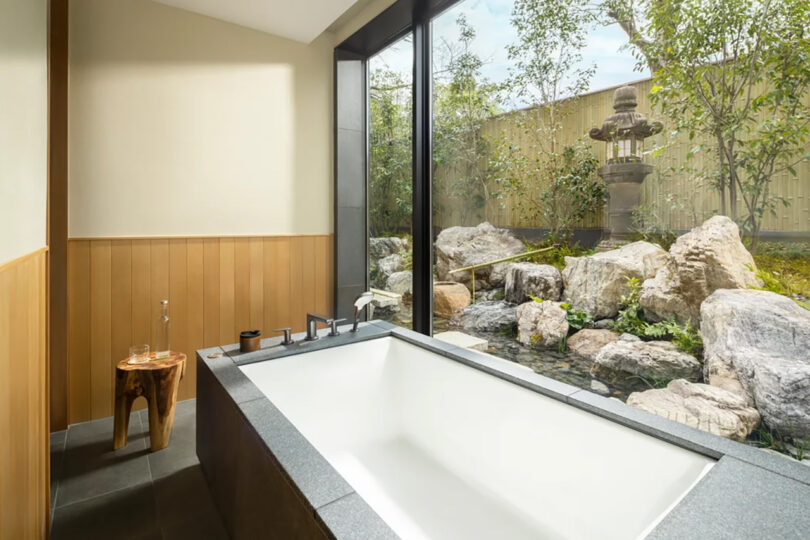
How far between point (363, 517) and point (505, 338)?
4.59 feet

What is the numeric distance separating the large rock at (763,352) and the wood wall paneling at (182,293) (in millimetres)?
2605

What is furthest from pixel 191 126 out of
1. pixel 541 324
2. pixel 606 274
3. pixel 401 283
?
pixel 606 274

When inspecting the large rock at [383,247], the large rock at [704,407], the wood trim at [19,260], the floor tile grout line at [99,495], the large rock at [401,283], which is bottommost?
the floor tile grout line at [99,495]

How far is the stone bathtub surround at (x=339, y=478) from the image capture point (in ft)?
3.13

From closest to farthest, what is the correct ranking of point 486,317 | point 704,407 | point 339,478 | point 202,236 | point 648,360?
1. point 339,478
2. point 704,407
3. point 648,360
4. point 486,317
5. point 202,236

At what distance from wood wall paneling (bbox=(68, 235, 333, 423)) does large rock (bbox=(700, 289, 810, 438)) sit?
2.60 m

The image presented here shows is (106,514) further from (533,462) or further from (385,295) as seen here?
(385,295)

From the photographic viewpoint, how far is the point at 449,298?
2551 mm

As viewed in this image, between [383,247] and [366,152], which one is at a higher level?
[366,152]

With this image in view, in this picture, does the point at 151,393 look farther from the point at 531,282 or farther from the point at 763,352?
the point at 763,352

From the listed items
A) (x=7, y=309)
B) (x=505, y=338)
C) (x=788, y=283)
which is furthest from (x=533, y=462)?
(x=7, y=309)

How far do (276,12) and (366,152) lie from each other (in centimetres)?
111

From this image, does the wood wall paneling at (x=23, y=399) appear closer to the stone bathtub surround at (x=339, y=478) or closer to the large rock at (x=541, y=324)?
the stone bathtub surround at (x=339, y=478)

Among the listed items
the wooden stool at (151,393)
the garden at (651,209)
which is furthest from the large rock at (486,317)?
the wooden stool at (151,393)
